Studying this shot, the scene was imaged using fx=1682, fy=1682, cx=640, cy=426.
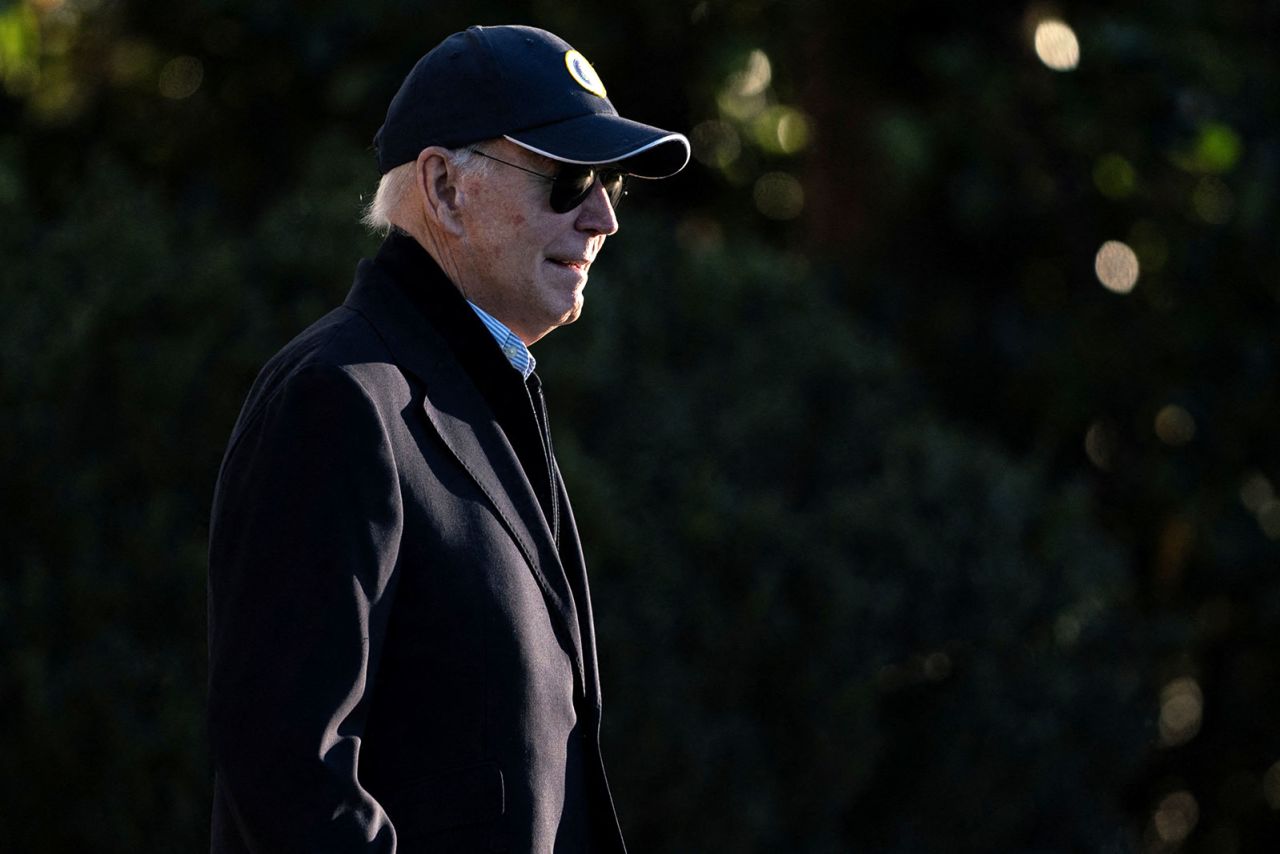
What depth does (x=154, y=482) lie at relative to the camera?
393 centimetres

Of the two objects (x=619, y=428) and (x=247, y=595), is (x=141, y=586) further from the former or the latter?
(x=247, y=595)

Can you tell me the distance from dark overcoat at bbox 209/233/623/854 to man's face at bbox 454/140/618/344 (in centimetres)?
7

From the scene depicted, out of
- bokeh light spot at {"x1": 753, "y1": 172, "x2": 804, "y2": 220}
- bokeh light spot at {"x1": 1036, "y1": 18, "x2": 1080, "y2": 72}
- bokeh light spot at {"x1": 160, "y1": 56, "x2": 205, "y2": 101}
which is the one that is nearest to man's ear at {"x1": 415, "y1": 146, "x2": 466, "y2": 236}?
bokeh light spot at {"x1": 160, "y1": 56, "x2": 205, "y2": 101}

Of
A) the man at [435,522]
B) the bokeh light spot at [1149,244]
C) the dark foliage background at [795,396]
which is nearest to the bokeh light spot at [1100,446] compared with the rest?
the dark foliage background at [795,396]

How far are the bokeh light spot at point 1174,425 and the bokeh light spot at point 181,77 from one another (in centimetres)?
376

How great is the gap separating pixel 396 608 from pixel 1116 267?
195 inches

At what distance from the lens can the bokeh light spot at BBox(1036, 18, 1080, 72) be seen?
619 centimetres

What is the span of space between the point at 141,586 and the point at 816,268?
3251 millimetres

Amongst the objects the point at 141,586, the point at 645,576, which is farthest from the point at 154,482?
the point at 645,576

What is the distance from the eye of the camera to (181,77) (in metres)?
6.15

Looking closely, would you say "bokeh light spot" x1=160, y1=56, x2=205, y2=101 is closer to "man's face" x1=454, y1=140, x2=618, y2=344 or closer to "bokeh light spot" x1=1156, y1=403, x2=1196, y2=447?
"bokeh light spot" x1=1156, y1=403, x2=1196, y2=447

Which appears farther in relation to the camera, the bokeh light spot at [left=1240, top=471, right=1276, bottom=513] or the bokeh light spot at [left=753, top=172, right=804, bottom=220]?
the bokeh light spot at [left=753, top=172, right=804, bottom=220]

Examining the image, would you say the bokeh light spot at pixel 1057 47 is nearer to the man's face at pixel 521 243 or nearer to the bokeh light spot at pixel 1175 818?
the bokeh light spot at pixel 1175 818

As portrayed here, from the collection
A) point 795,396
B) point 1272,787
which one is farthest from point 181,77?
point 1272,787
